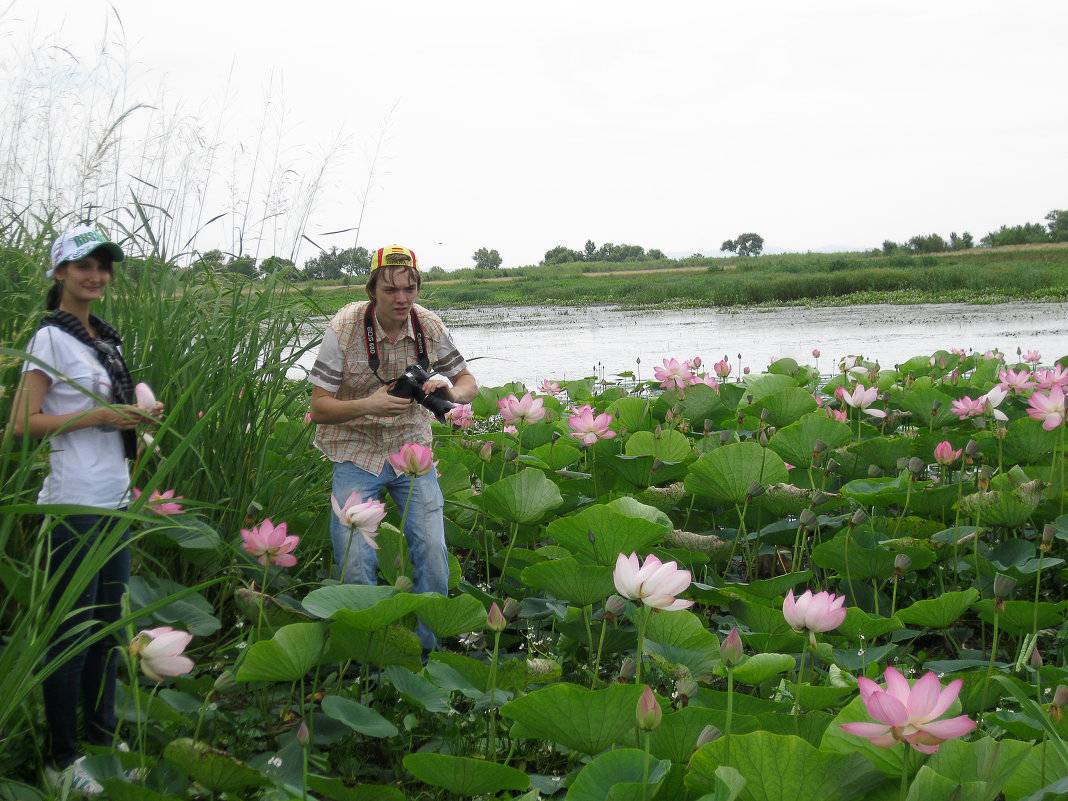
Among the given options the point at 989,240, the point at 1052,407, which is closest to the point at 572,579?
the point at 1052,407

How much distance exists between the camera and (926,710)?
1083mm

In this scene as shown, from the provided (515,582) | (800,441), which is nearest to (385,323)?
(515,582)

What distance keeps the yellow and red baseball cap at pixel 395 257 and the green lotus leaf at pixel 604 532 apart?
752mm

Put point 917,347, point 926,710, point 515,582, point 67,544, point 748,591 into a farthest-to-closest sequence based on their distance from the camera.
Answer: point 917,347 → point 515,582 → point 748,591 → point 67,544 → point 926,710

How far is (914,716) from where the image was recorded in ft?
3.58

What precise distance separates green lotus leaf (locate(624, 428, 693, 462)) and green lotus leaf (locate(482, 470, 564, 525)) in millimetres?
692

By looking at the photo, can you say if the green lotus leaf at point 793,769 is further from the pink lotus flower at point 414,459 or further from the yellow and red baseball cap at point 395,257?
the yellow and red baseball cap at point 395,257

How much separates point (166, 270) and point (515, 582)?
4.63 feet

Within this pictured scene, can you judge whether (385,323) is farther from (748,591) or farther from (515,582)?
(748,591)

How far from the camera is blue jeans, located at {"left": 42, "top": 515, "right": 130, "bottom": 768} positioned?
157 cm

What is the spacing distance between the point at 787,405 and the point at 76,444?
2870 mm

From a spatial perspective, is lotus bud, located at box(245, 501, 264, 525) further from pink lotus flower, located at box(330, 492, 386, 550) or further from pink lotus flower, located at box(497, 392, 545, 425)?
pink lotus flower, located at box(497, 392, 545, 425)

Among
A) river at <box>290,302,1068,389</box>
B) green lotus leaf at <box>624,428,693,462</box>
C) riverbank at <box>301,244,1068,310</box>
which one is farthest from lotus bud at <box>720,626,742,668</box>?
riverbank at <box>301,244,1068,310</box>

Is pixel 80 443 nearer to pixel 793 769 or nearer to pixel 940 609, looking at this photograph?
pixel 793 769
